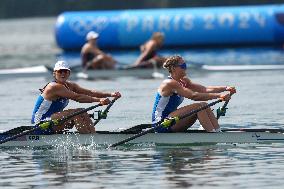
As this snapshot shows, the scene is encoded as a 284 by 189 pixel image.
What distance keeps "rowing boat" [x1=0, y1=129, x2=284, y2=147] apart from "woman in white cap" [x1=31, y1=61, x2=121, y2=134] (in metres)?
0.27

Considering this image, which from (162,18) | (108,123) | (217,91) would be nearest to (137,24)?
(162,18)

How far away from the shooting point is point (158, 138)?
80.2 ft

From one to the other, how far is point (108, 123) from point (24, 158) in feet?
23.1

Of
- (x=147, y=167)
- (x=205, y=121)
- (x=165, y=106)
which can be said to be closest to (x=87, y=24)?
(x=165, y=106)

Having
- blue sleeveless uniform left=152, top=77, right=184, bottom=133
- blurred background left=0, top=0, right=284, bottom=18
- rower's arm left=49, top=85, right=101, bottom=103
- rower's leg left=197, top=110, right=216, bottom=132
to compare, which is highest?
blurred background left=0, top=0, right=284, bottom=18

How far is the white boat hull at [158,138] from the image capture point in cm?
2409

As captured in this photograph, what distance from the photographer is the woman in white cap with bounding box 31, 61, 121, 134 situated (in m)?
24.6

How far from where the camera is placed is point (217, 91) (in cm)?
2508

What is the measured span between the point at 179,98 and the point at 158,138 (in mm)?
922

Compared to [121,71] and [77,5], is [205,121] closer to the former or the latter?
[121,71]

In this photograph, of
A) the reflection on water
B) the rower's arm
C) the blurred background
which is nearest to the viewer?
the reflection on water

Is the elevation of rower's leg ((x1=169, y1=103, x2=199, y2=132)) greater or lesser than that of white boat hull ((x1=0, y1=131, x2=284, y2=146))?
greater

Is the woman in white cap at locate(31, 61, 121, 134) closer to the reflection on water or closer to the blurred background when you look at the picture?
the reflection on water

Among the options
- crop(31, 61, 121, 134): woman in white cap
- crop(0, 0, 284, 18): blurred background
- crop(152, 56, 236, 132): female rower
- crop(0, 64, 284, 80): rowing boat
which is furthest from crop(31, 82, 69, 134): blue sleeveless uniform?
crop(0, 0, 284, 18): blurred background
